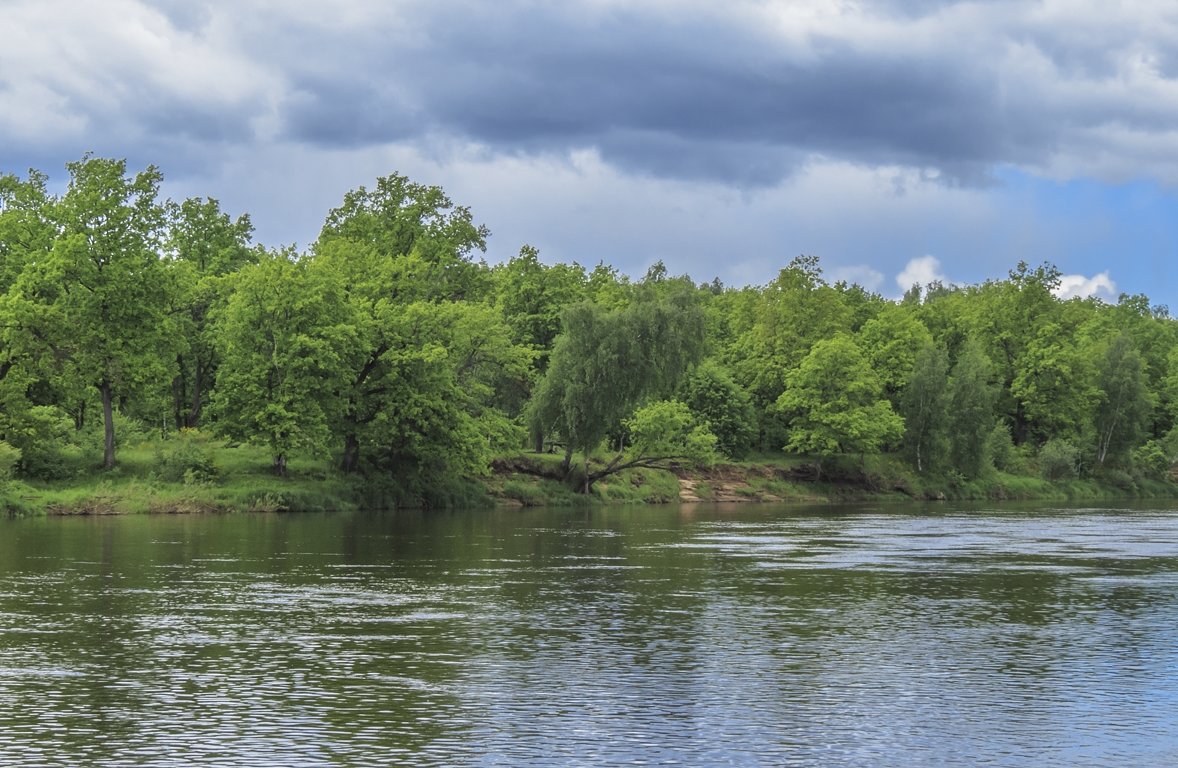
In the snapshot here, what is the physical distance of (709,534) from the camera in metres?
61.5

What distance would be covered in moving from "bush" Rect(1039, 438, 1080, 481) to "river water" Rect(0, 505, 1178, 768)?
2871 inches

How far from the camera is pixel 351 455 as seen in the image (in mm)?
82562

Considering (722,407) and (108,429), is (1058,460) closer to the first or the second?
(722,407)

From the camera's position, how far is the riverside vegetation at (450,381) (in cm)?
7319

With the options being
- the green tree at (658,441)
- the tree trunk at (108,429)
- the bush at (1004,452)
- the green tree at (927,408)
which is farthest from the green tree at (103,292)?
the bush at (1004,452)

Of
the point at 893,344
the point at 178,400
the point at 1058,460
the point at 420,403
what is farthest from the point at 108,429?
the point at 1058,460

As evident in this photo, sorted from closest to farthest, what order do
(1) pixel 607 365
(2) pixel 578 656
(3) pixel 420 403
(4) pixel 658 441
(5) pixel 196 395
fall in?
(2) pixel 578 656, (3) pixel 420 403, (1) pixel 607 365, (5) pixel 196 395, (4) pixel 658 441

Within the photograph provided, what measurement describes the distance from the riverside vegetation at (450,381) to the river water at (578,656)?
2314cm

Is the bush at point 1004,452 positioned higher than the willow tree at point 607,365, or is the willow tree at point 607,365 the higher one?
the willow tree at point 607,365

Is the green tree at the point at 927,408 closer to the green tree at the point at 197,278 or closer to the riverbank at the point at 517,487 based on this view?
the riverbank at the point at 517,487

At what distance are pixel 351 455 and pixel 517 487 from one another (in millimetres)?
11571

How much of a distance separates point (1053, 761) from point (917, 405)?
328 ft

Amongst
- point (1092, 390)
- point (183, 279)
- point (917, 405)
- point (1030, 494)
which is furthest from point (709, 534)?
point (1092, 390)

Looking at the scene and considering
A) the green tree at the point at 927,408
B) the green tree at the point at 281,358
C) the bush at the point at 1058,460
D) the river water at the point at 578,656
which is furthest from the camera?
the bush at the point at 1058,460
